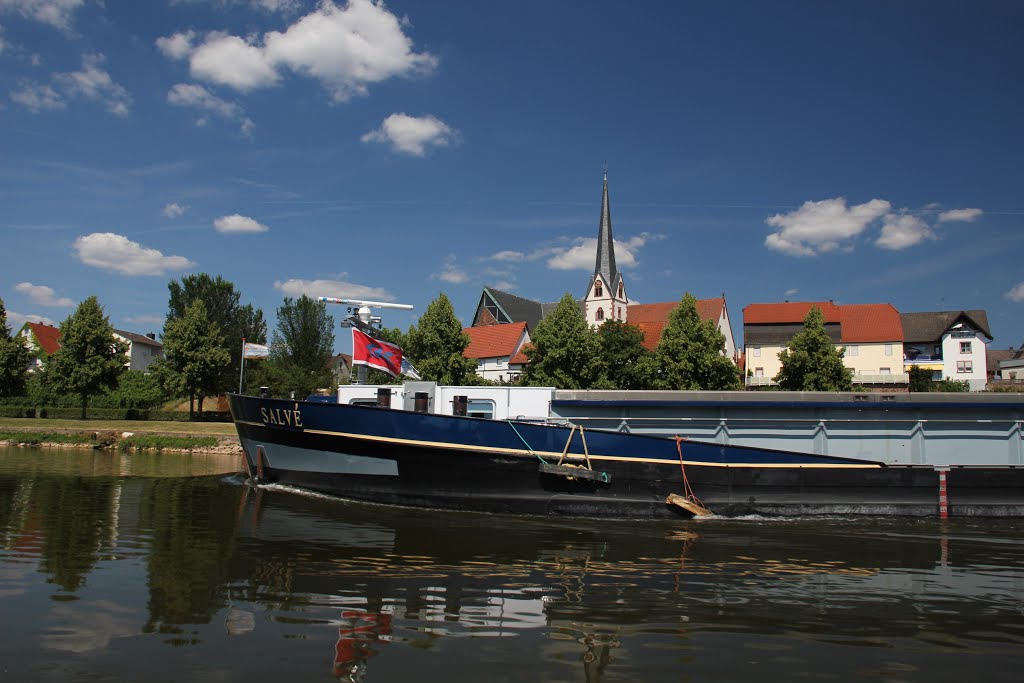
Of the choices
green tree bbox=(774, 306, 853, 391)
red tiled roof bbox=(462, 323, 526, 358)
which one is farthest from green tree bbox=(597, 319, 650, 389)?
red tiled roof bbox=(462, 323, 526, 358)

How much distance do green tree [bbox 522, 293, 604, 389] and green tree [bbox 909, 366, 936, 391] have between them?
103ft

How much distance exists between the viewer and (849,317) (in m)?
69.4

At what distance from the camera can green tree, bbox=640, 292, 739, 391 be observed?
39.1 m

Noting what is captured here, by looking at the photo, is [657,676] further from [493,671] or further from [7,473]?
[7,473]

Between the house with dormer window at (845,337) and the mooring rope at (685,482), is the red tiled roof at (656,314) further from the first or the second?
the mooring rope at (685,482)

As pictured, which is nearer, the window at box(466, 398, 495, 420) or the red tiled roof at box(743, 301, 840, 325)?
the window at box(466, 398, 495, 420)

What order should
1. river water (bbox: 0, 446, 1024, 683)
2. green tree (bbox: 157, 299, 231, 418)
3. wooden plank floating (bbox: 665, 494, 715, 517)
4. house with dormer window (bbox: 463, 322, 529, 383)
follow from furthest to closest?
house with dormer window (bbox: 463, 322, 529, 383) → green tree (bbox: 157, 299, 231, 418) → wooden plank floating (bbox: 665, 494, 715, 517) → river water (bbox: 0, 446, 1024, 683)

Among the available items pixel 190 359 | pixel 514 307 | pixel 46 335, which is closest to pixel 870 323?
pixel 514 307

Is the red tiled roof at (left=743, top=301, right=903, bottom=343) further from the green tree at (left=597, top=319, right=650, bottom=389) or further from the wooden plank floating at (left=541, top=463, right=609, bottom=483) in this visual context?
the wooden plank floating at (left=541, top=463, right=609, bottom=483)

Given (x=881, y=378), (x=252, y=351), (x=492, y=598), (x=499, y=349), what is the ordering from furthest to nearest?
1. (x=499, y=349)
2. (x=881, y=378)
3. (x=252, y=351)
4. (x=492, y=598)

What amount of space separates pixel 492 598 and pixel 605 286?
79.4 meters

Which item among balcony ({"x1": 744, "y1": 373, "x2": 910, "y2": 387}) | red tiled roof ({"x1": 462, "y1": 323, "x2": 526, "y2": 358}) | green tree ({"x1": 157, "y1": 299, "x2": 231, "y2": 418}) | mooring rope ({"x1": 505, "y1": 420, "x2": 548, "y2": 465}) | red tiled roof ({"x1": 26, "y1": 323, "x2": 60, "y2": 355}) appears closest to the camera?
mooring rope ({"x1": 505, "y1": 420, "x2": 548, "y2": 465})

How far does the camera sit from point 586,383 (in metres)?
41.3

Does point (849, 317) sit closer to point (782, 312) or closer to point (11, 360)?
point (782, 312)
